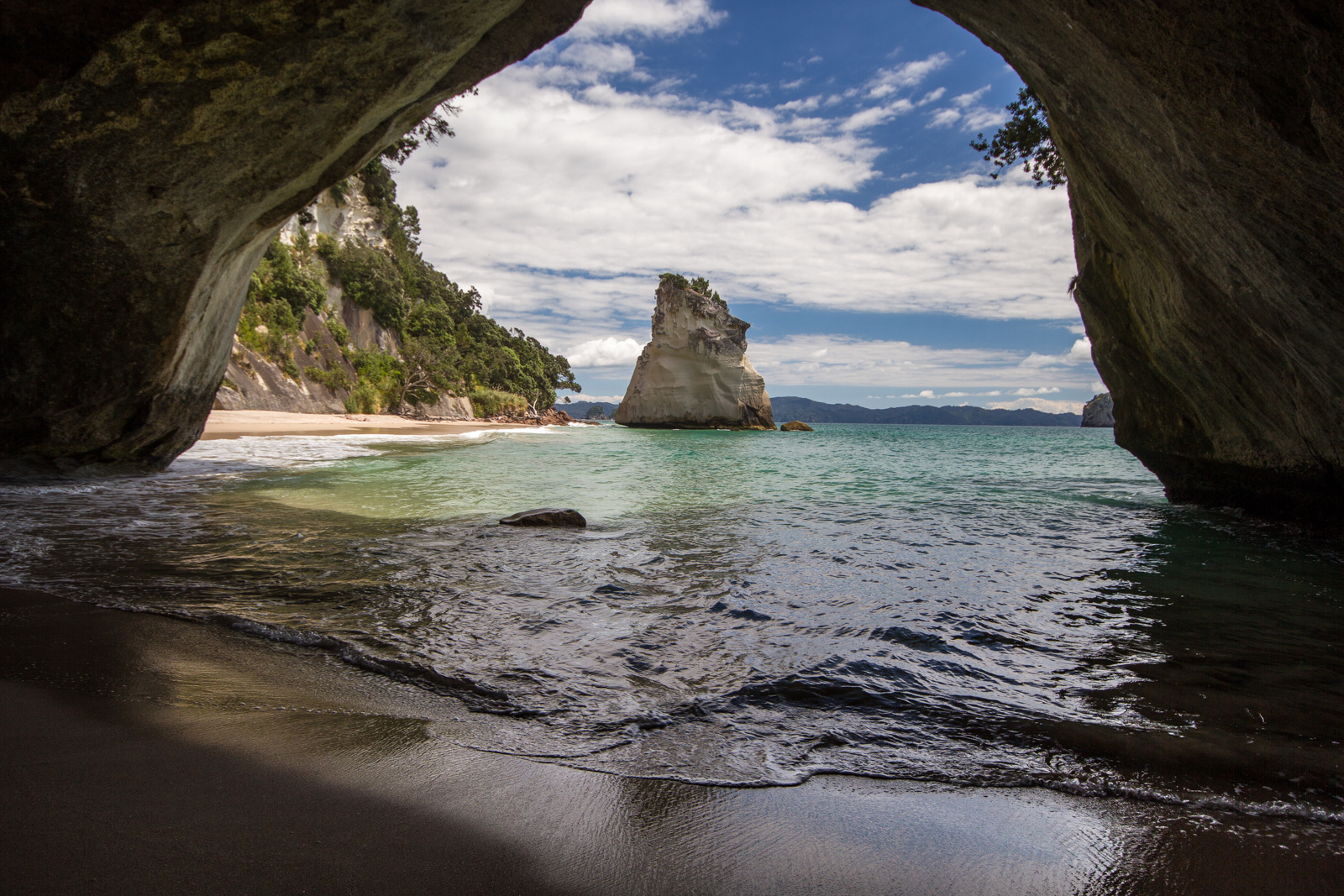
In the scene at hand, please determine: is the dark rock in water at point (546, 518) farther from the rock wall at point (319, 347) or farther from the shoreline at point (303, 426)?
the rock wall at point (319, 347)

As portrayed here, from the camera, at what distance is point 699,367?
54.0 m

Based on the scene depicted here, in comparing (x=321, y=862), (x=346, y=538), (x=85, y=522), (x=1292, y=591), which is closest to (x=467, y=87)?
(x=346, y=538)

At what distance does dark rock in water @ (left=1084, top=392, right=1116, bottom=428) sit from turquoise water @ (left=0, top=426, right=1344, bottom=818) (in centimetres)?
9303

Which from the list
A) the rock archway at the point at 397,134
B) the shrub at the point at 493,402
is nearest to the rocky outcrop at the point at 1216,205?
the rock archway at the point at 397,134

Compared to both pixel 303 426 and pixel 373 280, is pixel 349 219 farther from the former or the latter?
pixel 303 426

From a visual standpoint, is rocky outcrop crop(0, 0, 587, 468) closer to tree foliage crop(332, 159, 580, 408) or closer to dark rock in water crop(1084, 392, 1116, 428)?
tree foliage crop(332, 159, 580, 408)

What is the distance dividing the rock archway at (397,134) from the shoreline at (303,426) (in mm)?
11281

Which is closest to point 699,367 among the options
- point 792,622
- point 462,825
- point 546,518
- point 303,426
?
point 303,426

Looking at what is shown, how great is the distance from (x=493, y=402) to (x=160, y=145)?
47.4 m

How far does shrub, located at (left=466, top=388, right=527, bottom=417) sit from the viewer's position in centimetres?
5097

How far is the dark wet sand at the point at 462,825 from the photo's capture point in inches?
63.1

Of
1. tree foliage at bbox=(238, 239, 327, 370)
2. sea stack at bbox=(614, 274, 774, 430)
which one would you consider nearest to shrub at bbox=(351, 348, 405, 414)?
tree foliage at bbox=(238, 239, 327, 370)

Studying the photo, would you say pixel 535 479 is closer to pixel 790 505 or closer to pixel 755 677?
pixel 790 505

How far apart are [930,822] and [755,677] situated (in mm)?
1258
